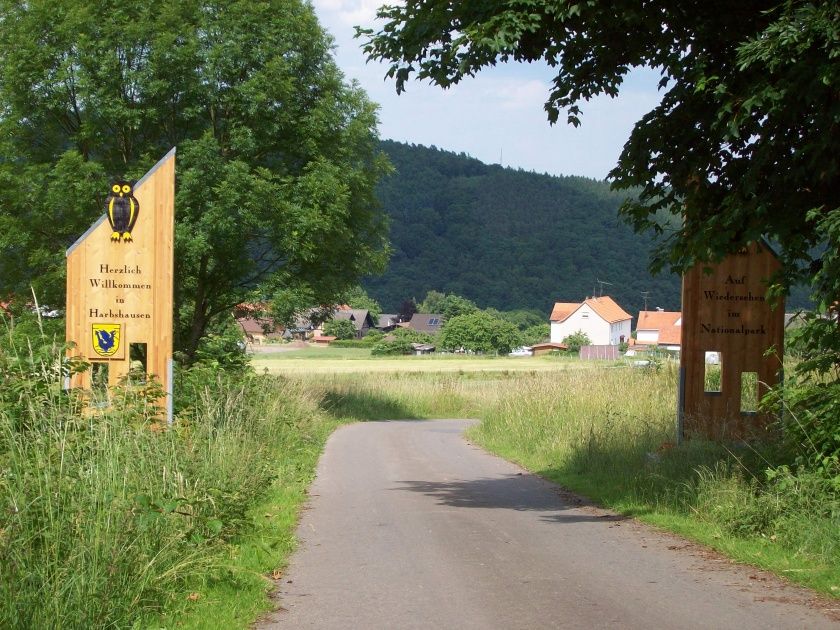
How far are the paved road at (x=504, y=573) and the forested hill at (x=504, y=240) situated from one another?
123498mm

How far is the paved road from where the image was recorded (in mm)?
6809

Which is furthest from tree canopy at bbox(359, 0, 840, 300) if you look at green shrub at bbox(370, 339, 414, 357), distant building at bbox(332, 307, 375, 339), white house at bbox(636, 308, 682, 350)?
distant building at bbox(332, 307, 375, 339)

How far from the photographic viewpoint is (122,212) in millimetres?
14297

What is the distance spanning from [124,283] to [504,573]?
326 inches

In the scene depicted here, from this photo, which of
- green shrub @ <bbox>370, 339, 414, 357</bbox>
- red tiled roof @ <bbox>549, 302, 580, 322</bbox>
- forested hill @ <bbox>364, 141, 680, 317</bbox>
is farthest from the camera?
forested hill @ <bbox>364, 141, 680, 317</bbox>

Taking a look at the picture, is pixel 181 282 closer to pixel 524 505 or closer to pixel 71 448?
pixel 524 505

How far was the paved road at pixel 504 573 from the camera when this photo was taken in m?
6.81

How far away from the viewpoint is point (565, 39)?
36.1ft

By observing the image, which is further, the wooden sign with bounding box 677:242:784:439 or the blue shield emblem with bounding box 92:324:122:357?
the wooden sign with bounding box 677:242:784:439

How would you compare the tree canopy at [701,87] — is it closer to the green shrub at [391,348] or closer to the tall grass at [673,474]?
the tall grass at [673,474]

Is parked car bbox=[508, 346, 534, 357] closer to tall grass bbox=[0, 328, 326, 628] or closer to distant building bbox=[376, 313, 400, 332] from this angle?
distant building bbox=[376, 313, 400, 332]

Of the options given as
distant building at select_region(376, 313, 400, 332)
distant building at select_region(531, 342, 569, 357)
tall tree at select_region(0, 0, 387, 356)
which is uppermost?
tall tree at select_region(0, 0, 387, 356)

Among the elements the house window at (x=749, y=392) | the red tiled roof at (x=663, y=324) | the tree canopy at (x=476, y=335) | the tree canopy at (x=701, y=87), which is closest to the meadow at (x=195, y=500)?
the house window at (x=749, y=392)

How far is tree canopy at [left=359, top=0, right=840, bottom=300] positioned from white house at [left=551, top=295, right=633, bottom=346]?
107 metres
